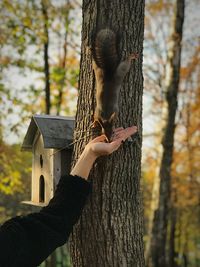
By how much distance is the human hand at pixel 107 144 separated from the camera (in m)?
2.95

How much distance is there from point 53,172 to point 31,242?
4.65 ft

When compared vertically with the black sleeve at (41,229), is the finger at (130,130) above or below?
above

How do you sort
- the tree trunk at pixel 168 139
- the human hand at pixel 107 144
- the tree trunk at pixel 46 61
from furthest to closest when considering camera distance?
1. the tree trunk at pixel 46 61
2. the tree trunk at pixel 168 139
3. the human hand at pixel 107 144

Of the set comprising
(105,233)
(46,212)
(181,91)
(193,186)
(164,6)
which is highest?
(164,6)

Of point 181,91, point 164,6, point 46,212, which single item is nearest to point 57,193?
point 46,212

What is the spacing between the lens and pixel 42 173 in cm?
407

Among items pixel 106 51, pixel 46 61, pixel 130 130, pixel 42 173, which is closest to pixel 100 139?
pixel 130 130

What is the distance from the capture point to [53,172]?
3.69 metres

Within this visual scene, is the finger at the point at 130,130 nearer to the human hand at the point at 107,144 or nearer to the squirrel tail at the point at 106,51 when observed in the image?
the human hand at the point at 107,144

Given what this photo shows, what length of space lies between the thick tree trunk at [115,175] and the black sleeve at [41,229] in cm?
54

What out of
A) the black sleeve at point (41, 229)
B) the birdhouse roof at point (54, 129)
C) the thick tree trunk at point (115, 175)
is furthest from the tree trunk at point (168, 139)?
the black sleeve at point (41, 229)

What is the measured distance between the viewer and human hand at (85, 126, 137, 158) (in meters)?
2.95

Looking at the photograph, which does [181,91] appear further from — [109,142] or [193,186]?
[109,142]

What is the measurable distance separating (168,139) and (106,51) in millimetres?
7392
